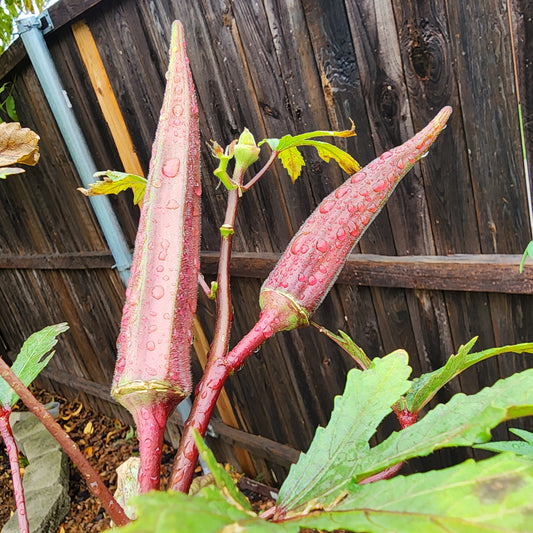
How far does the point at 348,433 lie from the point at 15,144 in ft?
1.56

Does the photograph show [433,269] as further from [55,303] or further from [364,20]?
[55,303]

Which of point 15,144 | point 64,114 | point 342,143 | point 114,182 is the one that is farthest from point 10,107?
point 15,144

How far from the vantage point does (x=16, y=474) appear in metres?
0.53

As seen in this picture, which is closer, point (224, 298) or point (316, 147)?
point (224, 298)

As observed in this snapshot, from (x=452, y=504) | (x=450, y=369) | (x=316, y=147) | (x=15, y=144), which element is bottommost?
(x=450, y=369)

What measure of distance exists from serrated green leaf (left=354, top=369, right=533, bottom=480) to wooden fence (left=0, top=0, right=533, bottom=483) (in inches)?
41.7

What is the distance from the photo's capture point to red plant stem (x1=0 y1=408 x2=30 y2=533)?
49 cm

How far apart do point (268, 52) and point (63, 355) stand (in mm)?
3015

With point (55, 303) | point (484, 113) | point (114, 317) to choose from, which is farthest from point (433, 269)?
point (55, 303)

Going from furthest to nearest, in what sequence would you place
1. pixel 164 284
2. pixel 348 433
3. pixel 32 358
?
pixel 32 358, pixel 164 284, pixel 348 433

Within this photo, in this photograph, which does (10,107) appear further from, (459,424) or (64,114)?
(459,424)

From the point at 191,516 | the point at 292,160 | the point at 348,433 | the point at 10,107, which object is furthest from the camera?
the point at 10,107

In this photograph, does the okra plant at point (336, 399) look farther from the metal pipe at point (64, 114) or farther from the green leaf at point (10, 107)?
the green leaf at point (10, 107)

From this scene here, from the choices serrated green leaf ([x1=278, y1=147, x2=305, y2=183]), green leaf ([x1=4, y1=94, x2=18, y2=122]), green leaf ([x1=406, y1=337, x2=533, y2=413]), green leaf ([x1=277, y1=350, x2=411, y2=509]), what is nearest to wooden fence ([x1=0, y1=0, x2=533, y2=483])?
green leaf ([x1=4, y1=94, x2=18, y2=122])
